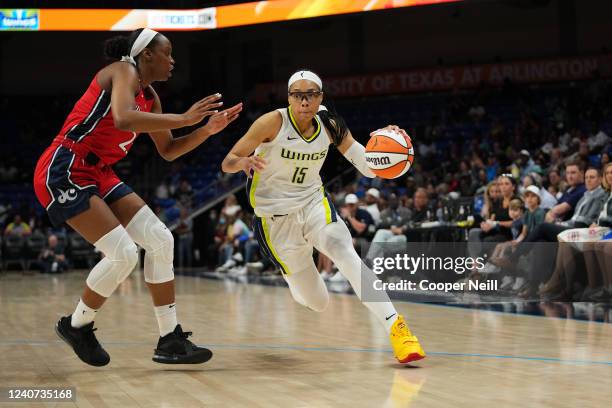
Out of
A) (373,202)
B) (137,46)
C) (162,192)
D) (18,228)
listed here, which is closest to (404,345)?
(137,46)

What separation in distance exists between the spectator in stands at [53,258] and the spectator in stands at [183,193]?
3343 mm

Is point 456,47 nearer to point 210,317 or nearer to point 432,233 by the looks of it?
point 432,233

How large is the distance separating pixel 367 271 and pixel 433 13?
19519mm

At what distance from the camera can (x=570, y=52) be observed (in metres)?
21.7

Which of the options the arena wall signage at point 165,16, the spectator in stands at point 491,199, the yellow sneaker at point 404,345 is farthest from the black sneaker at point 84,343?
the arena wall signage at point 165,16

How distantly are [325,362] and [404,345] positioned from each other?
0.55 metres

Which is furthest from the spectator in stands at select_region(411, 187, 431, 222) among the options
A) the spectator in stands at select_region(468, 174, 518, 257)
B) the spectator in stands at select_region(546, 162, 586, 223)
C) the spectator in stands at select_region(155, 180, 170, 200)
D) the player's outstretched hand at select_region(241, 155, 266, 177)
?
the spectator in stands at select_region(155, 180, 170, 200)

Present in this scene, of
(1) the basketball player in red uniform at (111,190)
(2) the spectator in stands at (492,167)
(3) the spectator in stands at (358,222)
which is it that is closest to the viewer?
(1) the basketball player in red uniform at (111,190)

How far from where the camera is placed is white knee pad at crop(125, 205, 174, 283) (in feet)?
16.8

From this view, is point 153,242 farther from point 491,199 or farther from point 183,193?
point 183,193

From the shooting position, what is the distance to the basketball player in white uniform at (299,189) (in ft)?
18.2

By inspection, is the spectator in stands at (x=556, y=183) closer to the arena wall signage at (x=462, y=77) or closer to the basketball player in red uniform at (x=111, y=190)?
the basketball player in red uniform at (x=111, y=190)

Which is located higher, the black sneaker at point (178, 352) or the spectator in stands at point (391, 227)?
the spectator in stands at point (391, 227)

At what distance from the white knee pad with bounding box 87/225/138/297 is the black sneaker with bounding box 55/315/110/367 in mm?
262
